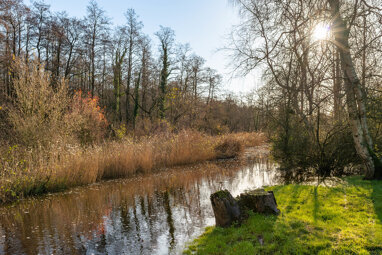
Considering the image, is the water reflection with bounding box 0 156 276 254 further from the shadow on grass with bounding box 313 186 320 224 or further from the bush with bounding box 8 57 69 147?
the bush with bounding box 8 57 69 147

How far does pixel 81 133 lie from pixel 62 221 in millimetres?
8379

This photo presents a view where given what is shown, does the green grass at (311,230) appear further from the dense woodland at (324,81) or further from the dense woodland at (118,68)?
the dense woodland at (118,68)

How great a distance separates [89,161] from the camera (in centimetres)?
1069

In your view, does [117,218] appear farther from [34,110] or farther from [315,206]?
[34,110]

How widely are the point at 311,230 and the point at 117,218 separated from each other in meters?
4.35

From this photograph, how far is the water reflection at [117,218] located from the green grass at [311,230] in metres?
0.87

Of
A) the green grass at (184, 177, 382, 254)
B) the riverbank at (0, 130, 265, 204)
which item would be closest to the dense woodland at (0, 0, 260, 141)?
the riverbank at (0, 130, 265, 204)

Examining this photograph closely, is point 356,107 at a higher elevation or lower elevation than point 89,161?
higher

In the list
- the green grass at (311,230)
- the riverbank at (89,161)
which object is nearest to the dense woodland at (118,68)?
the riverbank at (89,161)

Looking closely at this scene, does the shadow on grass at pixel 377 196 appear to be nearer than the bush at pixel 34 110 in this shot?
Yes

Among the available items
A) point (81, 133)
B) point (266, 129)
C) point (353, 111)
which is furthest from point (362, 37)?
point (81, 133)

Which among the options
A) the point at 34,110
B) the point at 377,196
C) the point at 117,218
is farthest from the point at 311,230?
the point at 34,110

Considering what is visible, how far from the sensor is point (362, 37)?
273 inches

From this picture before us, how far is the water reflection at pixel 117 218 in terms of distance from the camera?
509 cm
